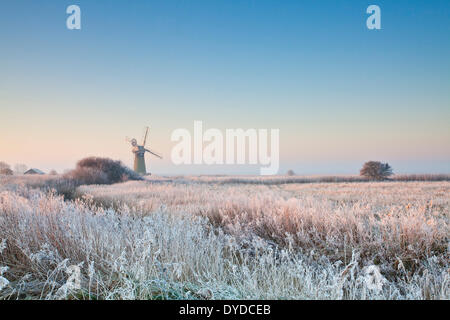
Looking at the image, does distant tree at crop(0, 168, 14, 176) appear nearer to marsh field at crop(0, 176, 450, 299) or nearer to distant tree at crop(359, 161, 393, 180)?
marsh field at crop(0, 176, 450, 299)

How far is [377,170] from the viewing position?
9.34m

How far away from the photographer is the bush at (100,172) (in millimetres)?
14424

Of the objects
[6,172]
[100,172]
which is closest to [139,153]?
[100,172]

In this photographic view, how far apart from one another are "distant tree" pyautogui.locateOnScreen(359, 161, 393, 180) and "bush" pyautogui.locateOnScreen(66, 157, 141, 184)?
13197 mm

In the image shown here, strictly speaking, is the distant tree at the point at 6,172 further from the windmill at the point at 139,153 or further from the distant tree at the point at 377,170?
the windmill at the point at 139,153

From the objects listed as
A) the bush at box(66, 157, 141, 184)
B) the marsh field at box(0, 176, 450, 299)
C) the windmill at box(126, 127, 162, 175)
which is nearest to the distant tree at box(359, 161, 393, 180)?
the marsh field at box(0, 176, 450, 299)

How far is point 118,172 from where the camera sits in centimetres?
1889

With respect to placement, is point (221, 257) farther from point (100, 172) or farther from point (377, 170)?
point (100, 172)

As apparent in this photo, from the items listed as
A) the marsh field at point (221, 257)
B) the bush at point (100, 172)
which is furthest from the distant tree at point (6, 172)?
the bush at point (100, 172)

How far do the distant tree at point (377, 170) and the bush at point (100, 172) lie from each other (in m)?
13.2
